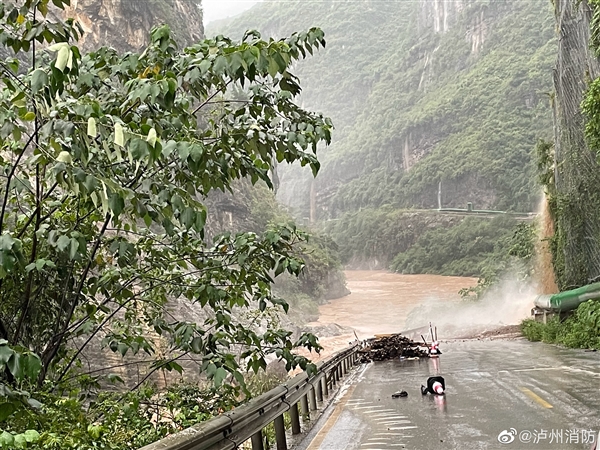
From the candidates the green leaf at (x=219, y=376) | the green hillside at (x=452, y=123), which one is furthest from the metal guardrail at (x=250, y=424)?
the green hillside at (x=452, y=123)

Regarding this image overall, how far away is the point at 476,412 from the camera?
29.7 ft

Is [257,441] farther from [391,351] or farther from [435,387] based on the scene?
[391,351]

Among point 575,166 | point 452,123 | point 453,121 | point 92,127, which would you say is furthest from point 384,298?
point 92,127

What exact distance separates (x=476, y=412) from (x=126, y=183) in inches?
253

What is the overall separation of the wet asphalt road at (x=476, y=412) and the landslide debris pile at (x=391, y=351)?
263 inches

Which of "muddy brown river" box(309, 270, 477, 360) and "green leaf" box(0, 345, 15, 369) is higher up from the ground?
"green leaf" box(0, 345, 15, 369)

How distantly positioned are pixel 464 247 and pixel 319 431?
111 meters

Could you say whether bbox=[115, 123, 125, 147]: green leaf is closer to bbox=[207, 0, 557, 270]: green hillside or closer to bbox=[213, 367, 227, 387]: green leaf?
bbox=[213, 367, 227, 387]: green leaf

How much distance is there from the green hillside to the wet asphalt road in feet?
335

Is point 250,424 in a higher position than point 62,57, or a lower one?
lower

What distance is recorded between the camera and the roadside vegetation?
337 centimetres

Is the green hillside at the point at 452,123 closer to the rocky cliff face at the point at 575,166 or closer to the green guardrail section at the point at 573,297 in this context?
the rocky cliff face at the point at 575,166

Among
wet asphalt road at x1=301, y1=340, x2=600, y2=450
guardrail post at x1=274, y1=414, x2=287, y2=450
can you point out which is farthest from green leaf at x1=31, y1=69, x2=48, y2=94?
wet asphalt road at x1=301, y1=340, x2=600, y2=450

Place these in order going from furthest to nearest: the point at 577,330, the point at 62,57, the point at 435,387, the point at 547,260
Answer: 1. the point at 547,260
2. the point at 577,330
3. the point at 435,387
4. the point at 62,57
